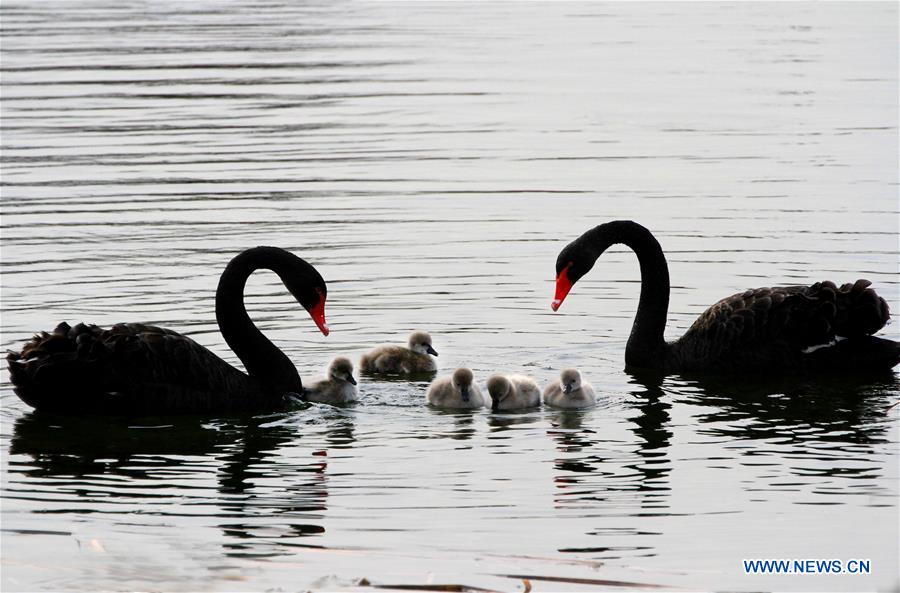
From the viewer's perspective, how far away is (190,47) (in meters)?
27.1

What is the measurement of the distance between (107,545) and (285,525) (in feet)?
2.43

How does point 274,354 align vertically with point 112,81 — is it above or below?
below

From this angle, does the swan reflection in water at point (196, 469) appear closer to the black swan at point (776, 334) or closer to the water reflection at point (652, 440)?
the water reflection at point (652, 440)

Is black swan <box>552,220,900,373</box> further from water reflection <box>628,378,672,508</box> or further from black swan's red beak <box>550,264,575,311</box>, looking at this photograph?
water reflection <box>628,378,672,508</box>

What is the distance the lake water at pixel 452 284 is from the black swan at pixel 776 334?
19 centimetres

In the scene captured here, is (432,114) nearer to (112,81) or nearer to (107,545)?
(112,81)

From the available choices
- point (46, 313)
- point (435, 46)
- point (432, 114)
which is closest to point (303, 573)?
point (46, 313)

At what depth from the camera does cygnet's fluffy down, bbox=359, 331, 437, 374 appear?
915 cm

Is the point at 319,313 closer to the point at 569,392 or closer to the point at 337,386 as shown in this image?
the point at 337,386

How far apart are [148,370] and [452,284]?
11.3ft

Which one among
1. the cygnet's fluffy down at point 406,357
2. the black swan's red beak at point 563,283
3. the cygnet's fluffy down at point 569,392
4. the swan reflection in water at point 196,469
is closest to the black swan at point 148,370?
the swan reflection in water at point 196,469

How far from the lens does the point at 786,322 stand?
9.06 meters

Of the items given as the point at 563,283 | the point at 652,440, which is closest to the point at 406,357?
the point at 563,283

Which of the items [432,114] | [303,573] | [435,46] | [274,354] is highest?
[435,46]
